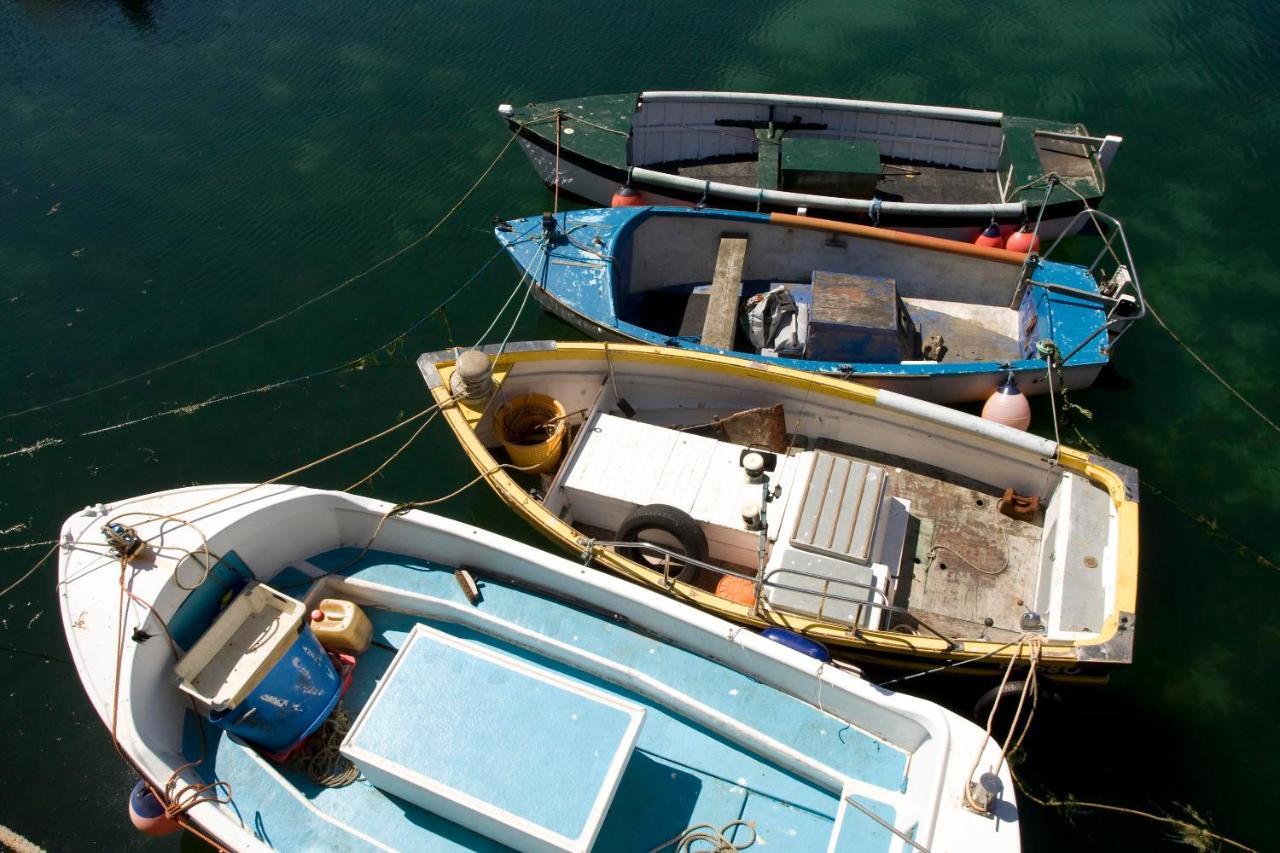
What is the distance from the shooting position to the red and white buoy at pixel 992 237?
1270 centimetres

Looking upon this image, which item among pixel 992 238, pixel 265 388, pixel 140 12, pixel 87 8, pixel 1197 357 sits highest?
pixel 992 238

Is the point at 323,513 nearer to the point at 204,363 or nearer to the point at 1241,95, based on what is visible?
the point at 204,363

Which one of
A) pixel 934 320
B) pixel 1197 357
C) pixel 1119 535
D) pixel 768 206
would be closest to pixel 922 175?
pixel 768 206

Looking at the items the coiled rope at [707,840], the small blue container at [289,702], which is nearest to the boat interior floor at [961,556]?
the coiled rope at [707,840]

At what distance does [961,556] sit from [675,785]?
4528mm

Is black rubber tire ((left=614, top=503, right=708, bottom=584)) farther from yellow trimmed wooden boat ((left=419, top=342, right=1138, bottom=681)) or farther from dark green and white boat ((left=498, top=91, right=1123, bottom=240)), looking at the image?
dark green and white boat ((left=498, top=91, right=1123, bottom=240))

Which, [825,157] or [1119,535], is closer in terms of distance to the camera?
[1119,535]

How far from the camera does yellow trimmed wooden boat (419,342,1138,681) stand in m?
7.89

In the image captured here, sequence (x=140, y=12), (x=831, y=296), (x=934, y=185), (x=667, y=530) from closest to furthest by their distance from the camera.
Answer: (x=667, y=530), (x=831, y=296), (x=934, y=185), (x=140, y=12)

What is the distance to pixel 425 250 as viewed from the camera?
48.9ft

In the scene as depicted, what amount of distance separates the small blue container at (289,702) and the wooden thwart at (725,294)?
6222 millimetres

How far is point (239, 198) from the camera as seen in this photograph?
16281 millimetres

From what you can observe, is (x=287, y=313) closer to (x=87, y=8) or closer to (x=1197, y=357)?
(x=1197, y=357)

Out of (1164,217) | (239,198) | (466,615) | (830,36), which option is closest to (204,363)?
(239,198)
